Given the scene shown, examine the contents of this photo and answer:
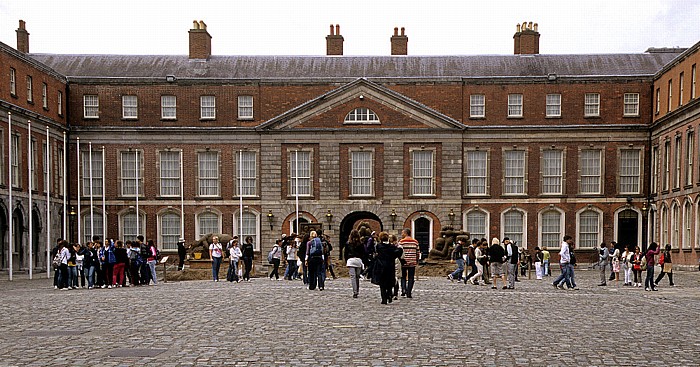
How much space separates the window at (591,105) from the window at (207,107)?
21.9 meters

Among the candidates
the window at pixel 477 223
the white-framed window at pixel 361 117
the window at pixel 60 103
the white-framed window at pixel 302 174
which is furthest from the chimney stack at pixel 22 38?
the window at pixel 477 223

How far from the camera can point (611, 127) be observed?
47.2 metres

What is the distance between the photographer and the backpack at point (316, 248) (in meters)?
22.5

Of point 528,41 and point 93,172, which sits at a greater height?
point 528,41

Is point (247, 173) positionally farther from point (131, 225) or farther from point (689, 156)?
point (689, 156)

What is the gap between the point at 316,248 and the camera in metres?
22.6

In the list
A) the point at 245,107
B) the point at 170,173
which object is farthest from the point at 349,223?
the point at 170,173

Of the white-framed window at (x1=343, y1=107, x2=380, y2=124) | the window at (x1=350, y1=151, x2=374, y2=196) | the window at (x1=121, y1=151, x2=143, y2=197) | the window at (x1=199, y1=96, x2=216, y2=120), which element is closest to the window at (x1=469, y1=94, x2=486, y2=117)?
the white-framed window at (x1=343, y1=107, x2=380, y2=124)

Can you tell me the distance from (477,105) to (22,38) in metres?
29.4

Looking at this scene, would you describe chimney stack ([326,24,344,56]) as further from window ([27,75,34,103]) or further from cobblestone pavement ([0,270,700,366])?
cobblestone pavement ([0,270,700,366])

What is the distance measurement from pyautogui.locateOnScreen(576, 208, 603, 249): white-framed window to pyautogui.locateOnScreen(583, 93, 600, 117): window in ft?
18.5

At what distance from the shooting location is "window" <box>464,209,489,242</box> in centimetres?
4766

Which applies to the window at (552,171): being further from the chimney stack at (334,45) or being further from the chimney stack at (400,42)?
the chimney stack at (334,45)

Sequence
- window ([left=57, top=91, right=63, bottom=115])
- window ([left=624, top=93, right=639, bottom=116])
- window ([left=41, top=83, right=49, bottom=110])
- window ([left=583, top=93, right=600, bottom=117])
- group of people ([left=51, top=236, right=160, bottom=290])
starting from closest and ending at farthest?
1. group of people ([left=51, top=236, right=160, bottom=290])
2. window ([left=41, top=83, right=49, bottom=110])
3. window ([left=57, top=91, right=63, bottom=115])
4. window ([left=624, top=93, right=639, bottom=116])
5. window ([left=583, top=93, right=600, bottom=117])
